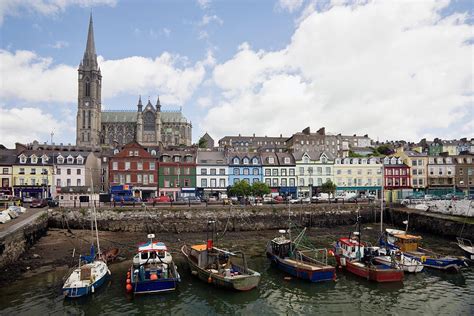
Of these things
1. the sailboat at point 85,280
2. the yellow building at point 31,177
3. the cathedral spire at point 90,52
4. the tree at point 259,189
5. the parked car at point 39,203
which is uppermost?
the cathedral spire at point 90,52

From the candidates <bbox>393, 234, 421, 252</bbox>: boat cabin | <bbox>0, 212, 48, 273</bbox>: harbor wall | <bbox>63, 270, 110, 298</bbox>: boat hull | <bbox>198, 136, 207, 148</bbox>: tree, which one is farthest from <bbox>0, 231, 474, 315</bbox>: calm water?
<bbox>198, 136, 207, 148</bbox>: tree

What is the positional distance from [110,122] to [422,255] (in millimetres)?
144190

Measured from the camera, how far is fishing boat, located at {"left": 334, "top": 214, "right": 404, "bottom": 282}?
894 inches

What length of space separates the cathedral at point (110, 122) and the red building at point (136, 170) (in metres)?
76.7

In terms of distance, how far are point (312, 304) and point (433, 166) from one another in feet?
221

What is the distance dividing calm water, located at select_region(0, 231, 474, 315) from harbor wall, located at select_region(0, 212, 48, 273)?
11.3 ft

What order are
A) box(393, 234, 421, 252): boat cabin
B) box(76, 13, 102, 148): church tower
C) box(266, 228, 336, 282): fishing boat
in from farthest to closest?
box(76, 13, 102, 148): church tower → box(393, 234, 421, 252): boat cabin → box(266, 228, 336, 282): fishing boat

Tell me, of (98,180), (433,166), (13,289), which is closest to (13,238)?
(13,289)

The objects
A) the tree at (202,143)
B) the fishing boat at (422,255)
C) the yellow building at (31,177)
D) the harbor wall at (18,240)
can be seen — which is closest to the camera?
the harbor wall at (18,240)

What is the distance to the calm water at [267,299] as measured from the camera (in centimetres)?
1820

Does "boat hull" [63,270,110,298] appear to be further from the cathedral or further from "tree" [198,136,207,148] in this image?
the cathedral

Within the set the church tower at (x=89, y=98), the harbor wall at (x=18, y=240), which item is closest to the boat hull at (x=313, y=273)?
the harbor wall at (x=18, y=240)

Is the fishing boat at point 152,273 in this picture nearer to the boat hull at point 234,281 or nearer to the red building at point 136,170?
the boat hull at point 234,281

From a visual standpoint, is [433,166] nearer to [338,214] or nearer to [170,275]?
[338,214]
